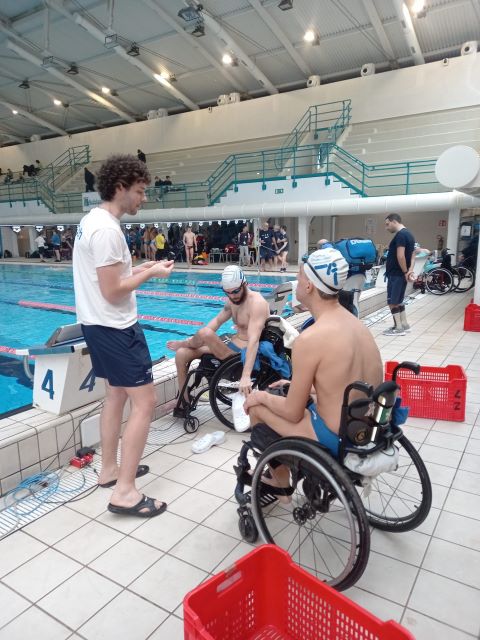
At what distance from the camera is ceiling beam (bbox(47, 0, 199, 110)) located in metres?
13.5

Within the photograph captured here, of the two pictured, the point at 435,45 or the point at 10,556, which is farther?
the point at 435,45

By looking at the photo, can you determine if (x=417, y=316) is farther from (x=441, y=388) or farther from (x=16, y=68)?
(x=16, y=68)

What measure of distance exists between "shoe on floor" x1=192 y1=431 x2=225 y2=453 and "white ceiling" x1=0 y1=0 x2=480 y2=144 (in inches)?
512

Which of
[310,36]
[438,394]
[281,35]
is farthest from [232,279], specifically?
[281,35]

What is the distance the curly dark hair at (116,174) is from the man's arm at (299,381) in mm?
1126

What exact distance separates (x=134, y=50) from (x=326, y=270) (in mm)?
16920

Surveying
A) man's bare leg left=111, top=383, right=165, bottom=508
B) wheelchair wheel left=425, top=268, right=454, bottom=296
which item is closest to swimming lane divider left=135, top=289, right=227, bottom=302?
wheelchair wheel left=425, top=268, right=454, bottom=296

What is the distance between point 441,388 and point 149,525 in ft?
7.52

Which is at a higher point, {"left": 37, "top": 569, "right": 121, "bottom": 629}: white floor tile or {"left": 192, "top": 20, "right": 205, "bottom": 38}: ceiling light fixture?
{"left": 192, "top": 20, "right": 205, "bottom": 38}: ceiling light fixture

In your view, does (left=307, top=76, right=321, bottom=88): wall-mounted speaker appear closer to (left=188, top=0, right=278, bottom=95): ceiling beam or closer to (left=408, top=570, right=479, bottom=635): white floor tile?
(left=188, top=0, right=278, bottom=95): ceiling beam

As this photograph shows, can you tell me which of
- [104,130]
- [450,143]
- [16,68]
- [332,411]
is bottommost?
[332,411]

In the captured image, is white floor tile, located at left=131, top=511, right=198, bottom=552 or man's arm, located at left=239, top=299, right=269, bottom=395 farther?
man's arm, located at left=239, top=299, right=269, bottom=395

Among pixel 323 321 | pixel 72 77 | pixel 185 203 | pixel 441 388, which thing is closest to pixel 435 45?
pixel 185 203

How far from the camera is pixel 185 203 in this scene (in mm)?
15844
